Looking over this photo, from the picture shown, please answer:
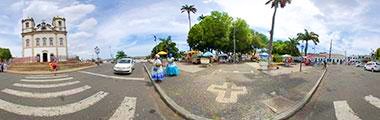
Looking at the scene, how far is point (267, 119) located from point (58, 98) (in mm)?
7646

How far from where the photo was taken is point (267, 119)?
7668 millimetres

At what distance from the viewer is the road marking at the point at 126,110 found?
7938 millimetres

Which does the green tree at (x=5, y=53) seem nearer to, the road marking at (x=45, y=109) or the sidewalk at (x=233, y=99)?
the road marking at (x=45, y=109)

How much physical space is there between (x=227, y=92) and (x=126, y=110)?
14.3 feet

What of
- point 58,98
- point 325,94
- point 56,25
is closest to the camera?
point 58,98

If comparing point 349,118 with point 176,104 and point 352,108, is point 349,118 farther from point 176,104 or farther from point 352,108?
point 176,104

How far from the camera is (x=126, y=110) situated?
869 cm

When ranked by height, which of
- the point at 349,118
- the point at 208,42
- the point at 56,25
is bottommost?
the point at 349,118

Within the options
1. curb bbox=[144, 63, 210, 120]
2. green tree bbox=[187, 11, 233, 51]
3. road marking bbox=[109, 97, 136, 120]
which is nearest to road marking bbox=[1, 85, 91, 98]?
road marking bbox=[109, 97, 136, 120]

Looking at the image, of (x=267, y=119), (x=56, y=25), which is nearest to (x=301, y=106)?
(x=267, y=119)

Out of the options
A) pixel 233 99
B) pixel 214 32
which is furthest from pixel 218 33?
pixel 233 99

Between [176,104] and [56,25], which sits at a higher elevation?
[56,25]

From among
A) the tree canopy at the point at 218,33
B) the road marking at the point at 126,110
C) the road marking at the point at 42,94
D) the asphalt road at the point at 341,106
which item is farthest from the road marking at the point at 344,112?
the tree canopy at the point at 218,33

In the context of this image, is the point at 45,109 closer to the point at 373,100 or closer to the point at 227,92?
the point at 227,92
